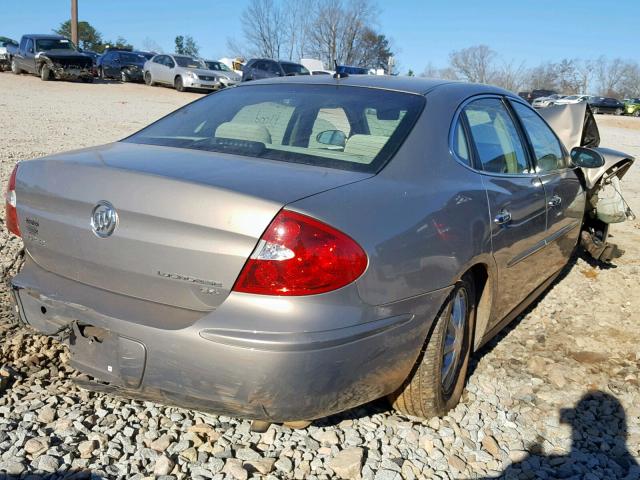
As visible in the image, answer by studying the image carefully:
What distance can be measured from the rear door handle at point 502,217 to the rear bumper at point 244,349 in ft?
2.75

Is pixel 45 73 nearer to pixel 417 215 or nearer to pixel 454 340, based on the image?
pixel 454 340

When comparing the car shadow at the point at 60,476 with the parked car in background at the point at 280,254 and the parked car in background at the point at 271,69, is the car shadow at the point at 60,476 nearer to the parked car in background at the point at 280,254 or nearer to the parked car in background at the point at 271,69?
the parked car in background at the point at 280,254

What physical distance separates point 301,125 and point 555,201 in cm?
179

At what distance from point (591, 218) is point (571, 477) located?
347 cm

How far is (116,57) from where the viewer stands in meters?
31.9

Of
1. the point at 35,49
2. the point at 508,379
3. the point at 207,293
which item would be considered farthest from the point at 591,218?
the point at 35,49

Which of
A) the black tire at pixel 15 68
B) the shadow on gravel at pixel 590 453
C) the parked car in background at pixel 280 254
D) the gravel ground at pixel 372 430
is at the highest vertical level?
the black tire at pixel 15 68

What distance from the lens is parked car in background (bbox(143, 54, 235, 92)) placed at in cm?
2739

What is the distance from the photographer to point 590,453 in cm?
286

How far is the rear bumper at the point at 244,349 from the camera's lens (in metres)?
2.13

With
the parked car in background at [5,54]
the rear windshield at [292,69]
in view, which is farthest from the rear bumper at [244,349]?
the parked car in background at [5,54]

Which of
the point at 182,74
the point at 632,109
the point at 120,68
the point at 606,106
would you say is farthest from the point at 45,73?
the point at 632,109

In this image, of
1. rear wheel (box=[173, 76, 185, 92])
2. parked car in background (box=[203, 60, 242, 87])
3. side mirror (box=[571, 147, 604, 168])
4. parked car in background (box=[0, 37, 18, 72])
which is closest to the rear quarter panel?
side mirror (box=[571, 147, 604, 168])

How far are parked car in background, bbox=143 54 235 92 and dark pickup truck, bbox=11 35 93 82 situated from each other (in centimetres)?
312
